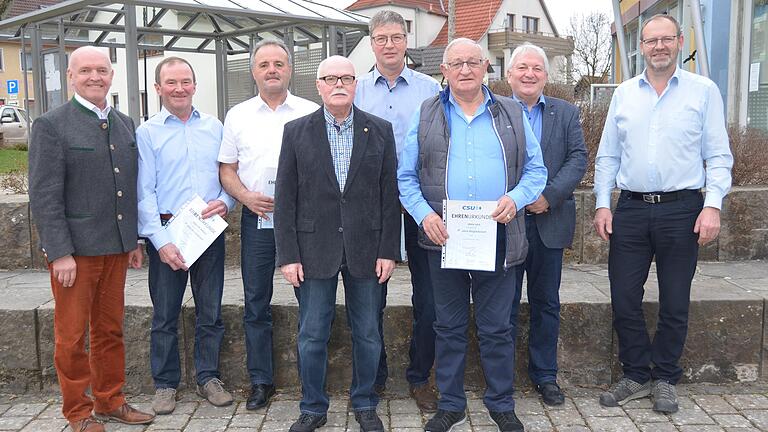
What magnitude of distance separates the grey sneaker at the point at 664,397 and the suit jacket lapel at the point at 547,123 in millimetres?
1547

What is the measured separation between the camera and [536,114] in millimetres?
4379

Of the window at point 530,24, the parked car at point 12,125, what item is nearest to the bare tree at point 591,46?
the window at point 530,24

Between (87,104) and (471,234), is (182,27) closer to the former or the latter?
(87,104)

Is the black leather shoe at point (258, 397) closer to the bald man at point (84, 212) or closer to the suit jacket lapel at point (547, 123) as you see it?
the bald man at point (84, 212)

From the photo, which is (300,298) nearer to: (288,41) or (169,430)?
(169,430)

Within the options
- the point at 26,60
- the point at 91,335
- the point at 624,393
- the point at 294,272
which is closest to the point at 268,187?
the point at 294,272

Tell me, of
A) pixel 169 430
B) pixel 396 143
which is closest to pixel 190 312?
pixel 169 430

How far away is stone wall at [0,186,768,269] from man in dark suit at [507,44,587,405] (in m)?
1.79

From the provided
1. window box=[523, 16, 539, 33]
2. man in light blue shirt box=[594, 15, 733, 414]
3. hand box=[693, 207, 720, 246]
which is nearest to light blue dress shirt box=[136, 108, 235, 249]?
man in light blue shirt box=[594, 15, 733, 414]

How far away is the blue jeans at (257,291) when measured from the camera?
4312 mm

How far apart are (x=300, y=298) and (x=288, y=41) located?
6718 mm

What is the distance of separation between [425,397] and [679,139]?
81.2 inches

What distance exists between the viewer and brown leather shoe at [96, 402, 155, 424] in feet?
14.0

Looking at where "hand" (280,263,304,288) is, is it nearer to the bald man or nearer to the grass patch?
the bald man
